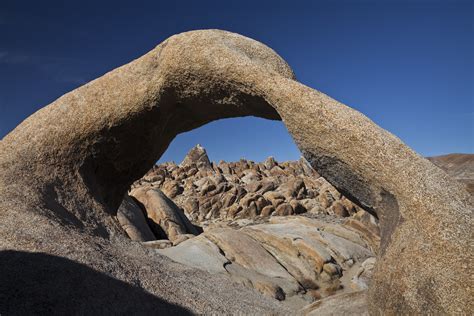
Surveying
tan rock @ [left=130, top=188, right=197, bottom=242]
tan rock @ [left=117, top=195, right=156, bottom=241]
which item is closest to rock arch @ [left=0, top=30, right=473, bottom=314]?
tan rock @ [left=117, top=195, right=156, bottom=241]

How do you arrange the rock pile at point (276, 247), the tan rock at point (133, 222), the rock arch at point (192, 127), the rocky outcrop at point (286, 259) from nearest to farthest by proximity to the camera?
the rock arch at point (192, 127)
the rocky outcrop at point (286, 259)
the rock pile at point (276, 247)
the tan rock at point (133, 222)

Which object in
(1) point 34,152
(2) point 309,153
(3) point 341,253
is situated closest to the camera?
(2) point 309,153

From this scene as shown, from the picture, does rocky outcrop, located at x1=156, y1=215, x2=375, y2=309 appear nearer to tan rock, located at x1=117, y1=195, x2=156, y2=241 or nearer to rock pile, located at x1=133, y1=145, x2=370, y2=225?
tan rock, located at x1=117, y1=195, x2=156, y2=241

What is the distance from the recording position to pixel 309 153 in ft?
24.9

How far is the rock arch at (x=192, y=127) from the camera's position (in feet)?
19.8

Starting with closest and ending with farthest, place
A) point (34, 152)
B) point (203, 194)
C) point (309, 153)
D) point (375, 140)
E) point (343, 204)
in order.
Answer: point (375, 140) < point (309, 153) < point (34, 152) < point (343, 204) < point (203, 194)

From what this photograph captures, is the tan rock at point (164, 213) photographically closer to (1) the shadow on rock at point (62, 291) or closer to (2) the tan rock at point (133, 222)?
(2) the tan rock at point (133, 222)

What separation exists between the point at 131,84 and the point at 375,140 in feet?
17.5

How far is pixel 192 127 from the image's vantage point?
35.6ft

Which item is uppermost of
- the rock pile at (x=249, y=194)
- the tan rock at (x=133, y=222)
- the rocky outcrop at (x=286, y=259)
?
the rock pile at (x=249, y=194)

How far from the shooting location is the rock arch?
6.04m

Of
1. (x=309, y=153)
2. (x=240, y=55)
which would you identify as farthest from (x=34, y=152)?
(x=309, y=153)

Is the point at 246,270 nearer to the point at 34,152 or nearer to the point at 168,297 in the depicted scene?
the point at 168,297

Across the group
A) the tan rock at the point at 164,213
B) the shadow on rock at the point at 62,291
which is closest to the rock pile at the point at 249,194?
the tan rock at the point at 164,213
